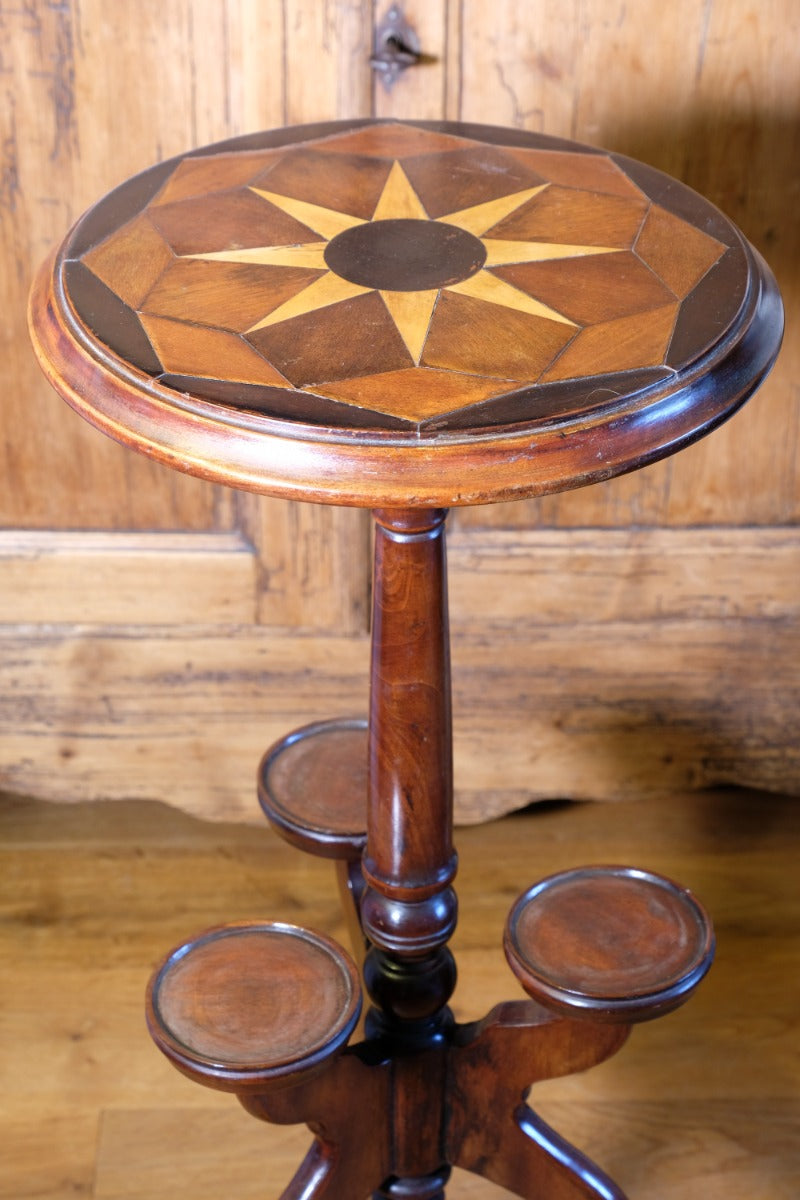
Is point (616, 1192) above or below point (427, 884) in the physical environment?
below

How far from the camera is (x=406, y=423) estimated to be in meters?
0.92

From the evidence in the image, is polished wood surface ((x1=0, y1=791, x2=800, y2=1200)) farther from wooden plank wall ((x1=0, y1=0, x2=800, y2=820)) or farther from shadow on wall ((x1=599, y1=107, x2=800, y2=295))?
shadow on wall ((x1=599, y1=107, x2=800, y2=295))

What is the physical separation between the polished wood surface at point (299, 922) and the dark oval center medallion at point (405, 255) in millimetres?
863

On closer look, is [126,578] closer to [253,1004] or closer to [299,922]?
[299,922]

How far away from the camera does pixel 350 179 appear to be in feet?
4.13

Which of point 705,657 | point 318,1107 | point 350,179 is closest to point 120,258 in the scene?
point 350,179

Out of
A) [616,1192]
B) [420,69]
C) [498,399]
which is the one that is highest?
[420,69]

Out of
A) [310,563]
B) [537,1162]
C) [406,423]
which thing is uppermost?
[406,423]

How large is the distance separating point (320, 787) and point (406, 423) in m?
0.70

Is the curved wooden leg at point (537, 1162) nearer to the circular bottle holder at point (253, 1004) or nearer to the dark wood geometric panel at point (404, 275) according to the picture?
the circular bottle holder at point (253, 1004)

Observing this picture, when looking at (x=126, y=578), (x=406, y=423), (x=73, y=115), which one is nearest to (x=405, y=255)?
(x=406, y=423)

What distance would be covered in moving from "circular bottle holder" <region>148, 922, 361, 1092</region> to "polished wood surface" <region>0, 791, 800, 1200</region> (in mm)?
350

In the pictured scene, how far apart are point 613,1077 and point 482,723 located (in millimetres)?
493

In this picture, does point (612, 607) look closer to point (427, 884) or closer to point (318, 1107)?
point (427, 884)
